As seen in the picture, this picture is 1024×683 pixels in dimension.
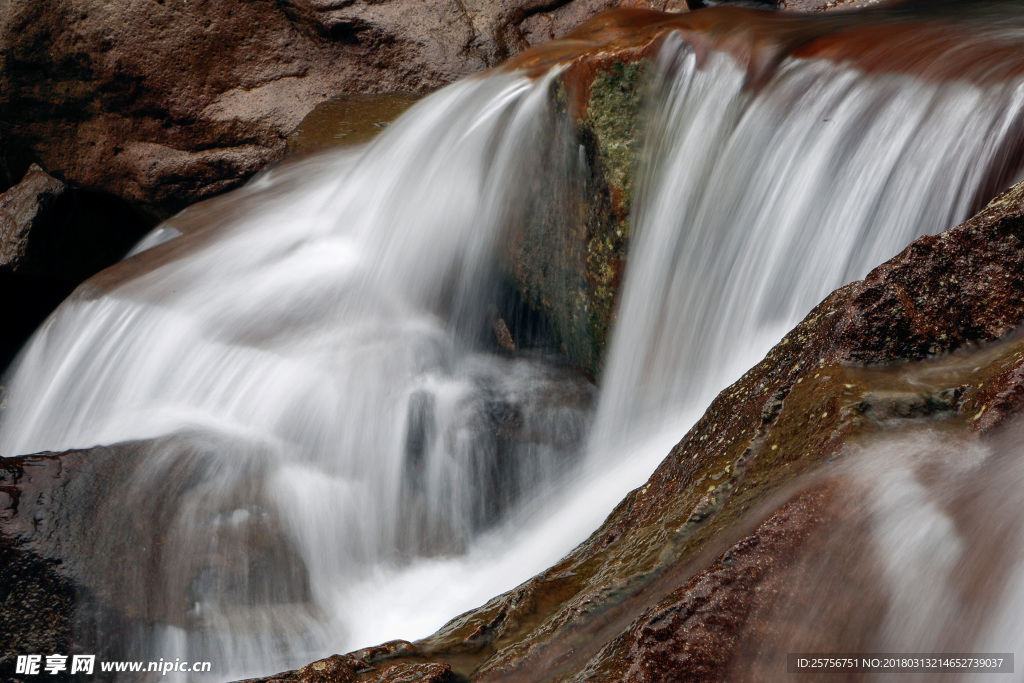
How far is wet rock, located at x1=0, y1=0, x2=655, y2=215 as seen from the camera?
6.89 m

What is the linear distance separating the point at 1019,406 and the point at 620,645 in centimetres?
98

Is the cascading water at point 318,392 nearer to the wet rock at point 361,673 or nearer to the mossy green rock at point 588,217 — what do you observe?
the mossy green rock at point 588,217

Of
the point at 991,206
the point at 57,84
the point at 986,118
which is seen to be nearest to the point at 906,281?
the point at 991,206

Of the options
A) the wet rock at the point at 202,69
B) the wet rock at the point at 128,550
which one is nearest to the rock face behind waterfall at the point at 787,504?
the wet rock at the point at 128,550

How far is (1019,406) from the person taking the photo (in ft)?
6.05

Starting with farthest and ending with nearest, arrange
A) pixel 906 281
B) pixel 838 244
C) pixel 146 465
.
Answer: pixel 146 465
pixel 838 244
pixel 906 281

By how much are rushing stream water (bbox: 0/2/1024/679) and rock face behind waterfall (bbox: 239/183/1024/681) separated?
99cm

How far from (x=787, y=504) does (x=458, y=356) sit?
9.55 ft

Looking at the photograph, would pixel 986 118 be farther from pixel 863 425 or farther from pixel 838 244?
pixel 863 425

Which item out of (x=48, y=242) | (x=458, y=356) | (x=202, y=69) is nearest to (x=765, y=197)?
(x=458, y=356)

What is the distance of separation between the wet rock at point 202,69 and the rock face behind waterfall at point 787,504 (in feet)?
17.7

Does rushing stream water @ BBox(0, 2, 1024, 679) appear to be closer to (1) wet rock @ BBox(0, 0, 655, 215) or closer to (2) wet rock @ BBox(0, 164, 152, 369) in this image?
(2) wet rock @ BBox(0, 164, 152, 369)

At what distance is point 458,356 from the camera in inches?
182

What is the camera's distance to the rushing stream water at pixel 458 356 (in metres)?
3.48
